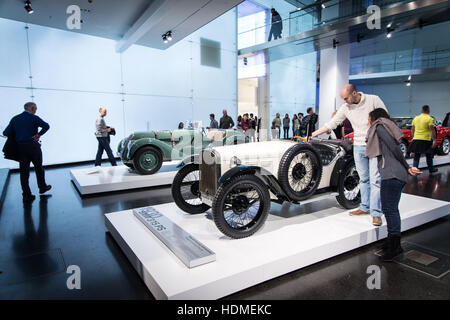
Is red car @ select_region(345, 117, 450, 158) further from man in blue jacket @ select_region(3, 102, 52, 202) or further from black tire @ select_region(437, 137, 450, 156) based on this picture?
man in blue jacket @ select_region(3, 102, 52, 202)

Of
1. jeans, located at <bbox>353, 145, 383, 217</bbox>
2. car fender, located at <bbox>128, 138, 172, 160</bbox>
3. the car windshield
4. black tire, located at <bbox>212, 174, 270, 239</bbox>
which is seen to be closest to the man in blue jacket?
car fender, located at <bbox>128, 138, 172, 160</bbox>

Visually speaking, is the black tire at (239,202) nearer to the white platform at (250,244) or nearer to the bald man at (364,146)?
the white platform at (250,244)

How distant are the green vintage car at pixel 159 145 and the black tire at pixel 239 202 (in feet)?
8.58

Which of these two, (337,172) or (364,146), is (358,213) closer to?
(337,172)

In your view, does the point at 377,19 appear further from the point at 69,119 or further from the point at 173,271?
the point at 69,119

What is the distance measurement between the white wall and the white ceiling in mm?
1329

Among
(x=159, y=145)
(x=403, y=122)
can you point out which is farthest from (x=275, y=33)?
(x=159, y=145)

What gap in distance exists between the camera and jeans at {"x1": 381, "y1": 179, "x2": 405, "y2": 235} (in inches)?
95.8

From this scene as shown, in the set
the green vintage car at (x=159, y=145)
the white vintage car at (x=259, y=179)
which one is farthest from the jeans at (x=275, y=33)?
the white vintage car at (x=259, y=179)

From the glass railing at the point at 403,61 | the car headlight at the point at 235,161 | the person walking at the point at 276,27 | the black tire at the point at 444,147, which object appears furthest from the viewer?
the glass railing at the point at 403,61

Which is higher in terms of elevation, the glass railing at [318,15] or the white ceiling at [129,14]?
the glass railing at [318,15]

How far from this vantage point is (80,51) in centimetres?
875

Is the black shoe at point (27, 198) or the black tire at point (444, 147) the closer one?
the black shoe at point (27, 198)

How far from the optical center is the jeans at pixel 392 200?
2434mm
